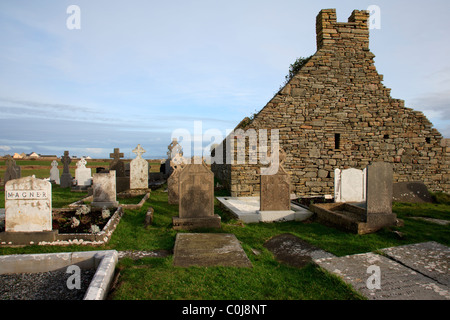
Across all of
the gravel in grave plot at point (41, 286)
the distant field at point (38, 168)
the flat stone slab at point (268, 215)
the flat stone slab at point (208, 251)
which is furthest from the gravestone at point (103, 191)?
the distant field at point (38, 168)

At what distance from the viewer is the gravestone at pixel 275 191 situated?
313 inches

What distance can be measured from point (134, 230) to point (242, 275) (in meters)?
3.63

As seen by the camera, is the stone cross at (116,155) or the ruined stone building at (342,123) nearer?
the ruined stone building at (342,123)

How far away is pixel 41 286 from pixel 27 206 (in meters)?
2.41

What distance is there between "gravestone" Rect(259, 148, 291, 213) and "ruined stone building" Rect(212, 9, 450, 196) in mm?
3292

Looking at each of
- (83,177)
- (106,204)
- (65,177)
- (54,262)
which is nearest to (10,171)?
(65,177)

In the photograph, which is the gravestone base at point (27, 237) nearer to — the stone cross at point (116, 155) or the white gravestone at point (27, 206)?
the white gravestone at point (27, 206)

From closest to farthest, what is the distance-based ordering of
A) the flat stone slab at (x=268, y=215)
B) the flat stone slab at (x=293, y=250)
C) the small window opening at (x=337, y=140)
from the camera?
1. the flat stone slab at (x=293, y=250)
2. the flat stone slab at (x=268, y=215)
3. the small window opening at (x=337, y=140)

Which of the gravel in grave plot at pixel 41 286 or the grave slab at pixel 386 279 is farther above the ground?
the grave slab at pixel 386 279

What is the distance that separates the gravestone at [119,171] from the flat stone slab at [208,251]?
7.70 m

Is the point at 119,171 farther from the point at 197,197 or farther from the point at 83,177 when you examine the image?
the point at 197,197
